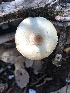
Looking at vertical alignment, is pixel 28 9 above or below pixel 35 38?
above

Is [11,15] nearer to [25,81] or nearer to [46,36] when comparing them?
[46,36]

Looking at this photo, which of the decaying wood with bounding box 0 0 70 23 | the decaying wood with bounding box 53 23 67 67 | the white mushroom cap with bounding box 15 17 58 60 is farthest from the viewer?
→ the decaying wood with bounding box 53 23 67 67

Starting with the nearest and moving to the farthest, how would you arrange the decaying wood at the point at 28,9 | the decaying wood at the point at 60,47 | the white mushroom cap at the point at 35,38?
1. the white mushroom cap at the point at 35,38
2. the decaying wood at the point at 28,9
3. the decaying wood at the point at 60,47

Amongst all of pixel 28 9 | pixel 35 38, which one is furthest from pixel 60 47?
pixel 28 9

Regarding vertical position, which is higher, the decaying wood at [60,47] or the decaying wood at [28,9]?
the decaying wood at [28,9]

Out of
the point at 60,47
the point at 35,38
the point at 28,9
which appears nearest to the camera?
the point at 35,38

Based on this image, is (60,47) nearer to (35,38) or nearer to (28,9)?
(35,38)

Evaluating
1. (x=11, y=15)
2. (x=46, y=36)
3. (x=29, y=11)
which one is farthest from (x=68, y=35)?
(x=11, y=15)

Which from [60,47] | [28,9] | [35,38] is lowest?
[60,47]
